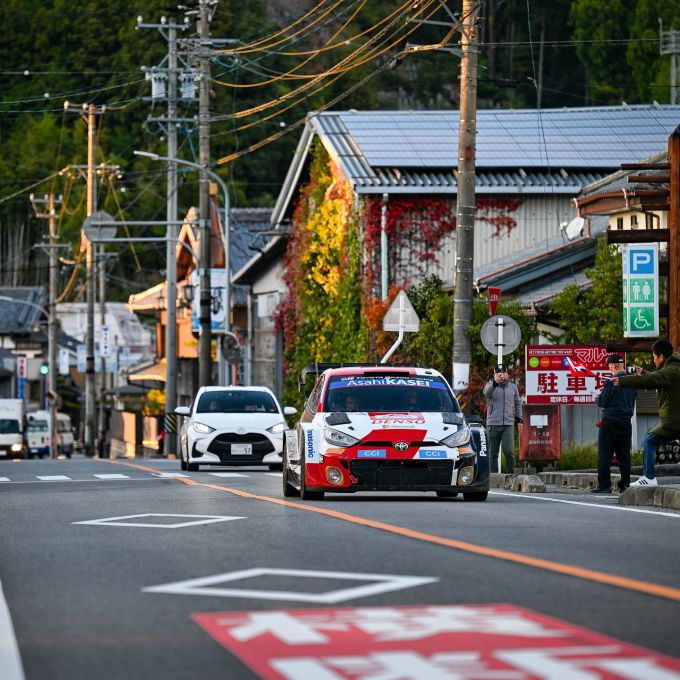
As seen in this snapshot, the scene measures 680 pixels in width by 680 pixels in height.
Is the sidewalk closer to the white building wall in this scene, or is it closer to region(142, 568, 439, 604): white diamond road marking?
region(142, 568, 439, 604): white diamond road marking

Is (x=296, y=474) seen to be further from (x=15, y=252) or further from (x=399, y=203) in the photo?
(x=15, y=252)

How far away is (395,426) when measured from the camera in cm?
1909

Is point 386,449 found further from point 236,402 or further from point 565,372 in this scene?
point 236,402

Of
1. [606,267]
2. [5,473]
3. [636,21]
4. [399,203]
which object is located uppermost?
[636,21]

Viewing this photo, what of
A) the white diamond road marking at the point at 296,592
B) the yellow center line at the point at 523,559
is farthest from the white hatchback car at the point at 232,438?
the white diamond road marking at the point at 296,592

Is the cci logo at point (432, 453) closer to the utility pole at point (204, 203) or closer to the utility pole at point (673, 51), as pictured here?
the utility pole at point (204, 203)

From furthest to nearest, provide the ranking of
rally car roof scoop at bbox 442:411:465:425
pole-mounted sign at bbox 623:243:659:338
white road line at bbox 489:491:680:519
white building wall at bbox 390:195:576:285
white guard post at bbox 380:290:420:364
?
white building wall at bbox 390:195:576:285 < white guard post at bbox 380:290:420:364 < pole-mounted sign at bbox 623:243:659:338 < rally car roof scoop at bbox 442:411:465:425 < white road line at bbox 489:491:680:519

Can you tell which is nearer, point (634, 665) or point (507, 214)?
point (634, 665)

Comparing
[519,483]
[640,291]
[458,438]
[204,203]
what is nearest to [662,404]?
[458,438]

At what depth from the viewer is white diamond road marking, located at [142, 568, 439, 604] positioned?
971 centimetres

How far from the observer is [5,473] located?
33.1 m

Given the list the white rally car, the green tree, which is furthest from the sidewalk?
the green tree

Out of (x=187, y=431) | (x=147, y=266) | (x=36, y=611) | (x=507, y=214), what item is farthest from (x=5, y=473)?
(x=147, y=266)

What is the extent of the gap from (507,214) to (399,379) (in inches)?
1049
